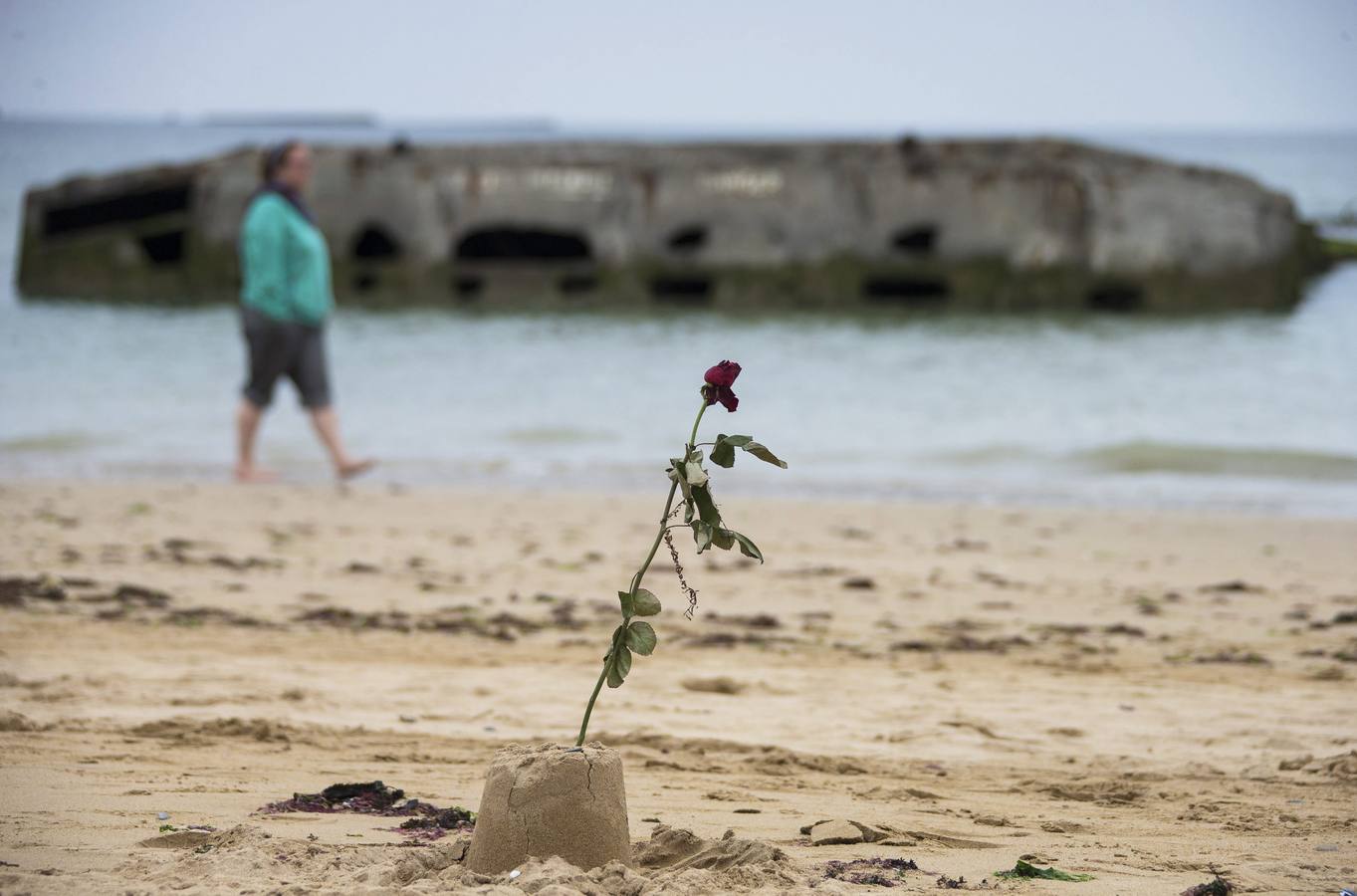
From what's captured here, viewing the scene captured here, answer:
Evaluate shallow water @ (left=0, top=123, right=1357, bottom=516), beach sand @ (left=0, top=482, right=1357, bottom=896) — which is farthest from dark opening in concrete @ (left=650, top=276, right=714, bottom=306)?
beach sand @ (left=0, top=482, right=1357, bottom=896)

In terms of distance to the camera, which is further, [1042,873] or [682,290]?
[682,290]

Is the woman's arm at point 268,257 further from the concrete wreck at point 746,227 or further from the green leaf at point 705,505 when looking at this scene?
the concrete wreck at point 746,227

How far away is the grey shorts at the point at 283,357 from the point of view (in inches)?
323

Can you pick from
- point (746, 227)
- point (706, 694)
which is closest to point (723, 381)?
point (706, 694)

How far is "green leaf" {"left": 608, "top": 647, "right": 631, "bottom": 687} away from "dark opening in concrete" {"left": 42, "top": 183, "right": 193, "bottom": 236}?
19576 mm

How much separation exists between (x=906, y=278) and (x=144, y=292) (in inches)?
431

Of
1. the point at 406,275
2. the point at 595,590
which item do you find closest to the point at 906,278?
the point at 406,275

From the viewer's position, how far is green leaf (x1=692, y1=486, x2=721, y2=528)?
7.86 feet

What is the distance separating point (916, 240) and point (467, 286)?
6474mm

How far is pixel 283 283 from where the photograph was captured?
8188mm

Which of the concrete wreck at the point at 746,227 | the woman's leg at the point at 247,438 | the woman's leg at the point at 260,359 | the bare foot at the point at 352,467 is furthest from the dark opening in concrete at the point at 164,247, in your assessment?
the woman's leg at the point at 260,359

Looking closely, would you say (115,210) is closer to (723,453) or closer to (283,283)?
(283,283)

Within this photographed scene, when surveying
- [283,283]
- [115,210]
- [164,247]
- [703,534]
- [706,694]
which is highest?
[115,210]

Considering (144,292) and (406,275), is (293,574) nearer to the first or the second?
(406,275)
